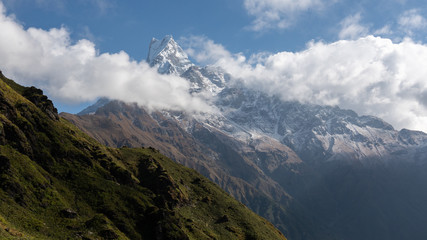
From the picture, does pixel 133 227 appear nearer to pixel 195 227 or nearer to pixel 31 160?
pixel 195 227

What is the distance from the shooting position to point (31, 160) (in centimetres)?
13450

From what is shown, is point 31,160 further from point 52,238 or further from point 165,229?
point 165,229

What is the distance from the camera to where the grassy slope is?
111m

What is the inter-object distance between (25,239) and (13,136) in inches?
2345

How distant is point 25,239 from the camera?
8775cm

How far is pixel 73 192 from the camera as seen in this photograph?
136 m

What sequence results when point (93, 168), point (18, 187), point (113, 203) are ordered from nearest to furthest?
point (18, 187) → point (113, 203) → point (93, 168)

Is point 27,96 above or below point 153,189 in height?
above

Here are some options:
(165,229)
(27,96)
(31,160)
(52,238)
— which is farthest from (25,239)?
(27,96)

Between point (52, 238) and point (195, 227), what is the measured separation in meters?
75.0

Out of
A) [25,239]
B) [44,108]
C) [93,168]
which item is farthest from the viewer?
[44,108]

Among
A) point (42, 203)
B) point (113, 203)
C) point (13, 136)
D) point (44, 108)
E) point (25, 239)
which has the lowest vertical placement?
point (25, 239)

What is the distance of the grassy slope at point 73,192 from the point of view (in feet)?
363

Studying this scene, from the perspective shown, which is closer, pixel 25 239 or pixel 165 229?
pixel 25 239
